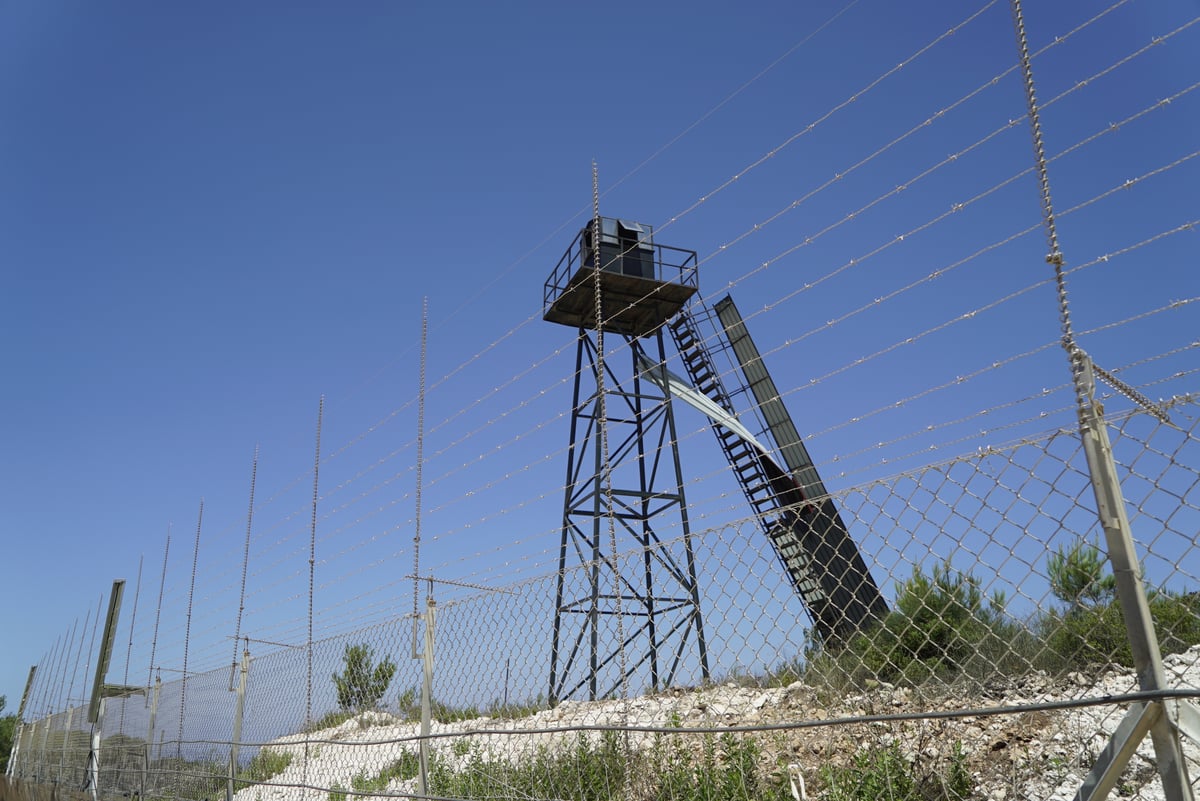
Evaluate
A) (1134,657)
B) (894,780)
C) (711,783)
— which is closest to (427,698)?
(711,783)

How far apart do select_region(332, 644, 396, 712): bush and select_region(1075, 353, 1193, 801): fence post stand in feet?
14.9

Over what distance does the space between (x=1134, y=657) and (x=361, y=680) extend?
5.44m

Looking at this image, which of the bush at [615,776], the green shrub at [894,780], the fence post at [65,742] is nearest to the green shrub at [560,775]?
the bush at [615,776]

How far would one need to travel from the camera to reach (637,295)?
42.9 feet

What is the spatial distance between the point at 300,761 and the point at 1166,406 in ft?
23.6

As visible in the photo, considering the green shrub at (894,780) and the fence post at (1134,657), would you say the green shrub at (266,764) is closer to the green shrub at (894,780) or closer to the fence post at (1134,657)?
the green shrub at (894,780)

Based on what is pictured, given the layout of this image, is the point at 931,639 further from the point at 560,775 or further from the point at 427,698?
the point at 427,698

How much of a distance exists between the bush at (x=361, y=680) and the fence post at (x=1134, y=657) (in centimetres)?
455

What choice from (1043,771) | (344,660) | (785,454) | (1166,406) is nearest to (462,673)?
(344,660)

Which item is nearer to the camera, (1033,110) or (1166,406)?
(1166,406)

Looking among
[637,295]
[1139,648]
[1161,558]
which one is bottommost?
[1139,648]

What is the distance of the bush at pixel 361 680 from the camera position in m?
6.05

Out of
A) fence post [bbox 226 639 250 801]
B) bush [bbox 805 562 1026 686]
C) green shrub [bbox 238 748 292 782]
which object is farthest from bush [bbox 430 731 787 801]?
fence post [bbox 226 639 250 801]

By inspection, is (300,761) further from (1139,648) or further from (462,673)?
(1139,648)
